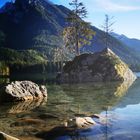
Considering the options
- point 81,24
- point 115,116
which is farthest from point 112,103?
point 81,24

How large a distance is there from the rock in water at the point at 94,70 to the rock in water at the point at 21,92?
2513cm

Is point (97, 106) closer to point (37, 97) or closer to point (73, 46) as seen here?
point (37, 97)

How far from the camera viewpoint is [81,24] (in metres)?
74.8

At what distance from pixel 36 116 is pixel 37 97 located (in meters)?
11.9

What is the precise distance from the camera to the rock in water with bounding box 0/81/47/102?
2959 cm

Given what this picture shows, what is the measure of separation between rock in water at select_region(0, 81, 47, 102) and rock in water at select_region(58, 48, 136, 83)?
82.4 feet

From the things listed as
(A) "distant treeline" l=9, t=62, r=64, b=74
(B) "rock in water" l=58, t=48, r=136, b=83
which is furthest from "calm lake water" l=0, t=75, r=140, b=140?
(A) "distant treeline" l=9, t=62, r=64, b=74

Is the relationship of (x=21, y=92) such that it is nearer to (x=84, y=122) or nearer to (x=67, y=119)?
(x=67, y=119)

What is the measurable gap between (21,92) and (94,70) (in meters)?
29.7

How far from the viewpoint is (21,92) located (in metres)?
30.8

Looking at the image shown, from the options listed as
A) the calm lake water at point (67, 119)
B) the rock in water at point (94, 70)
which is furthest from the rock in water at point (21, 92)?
the rock in water at point (94, 70)

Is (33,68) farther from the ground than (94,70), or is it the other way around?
(94,70)

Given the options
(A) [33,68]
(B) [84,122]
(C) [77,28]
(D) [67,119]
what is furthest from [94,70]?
(A) [33,68]

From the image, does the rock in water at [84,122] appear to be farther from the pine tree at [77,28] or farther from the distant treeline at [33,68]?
the distant treeline at [33,68]
